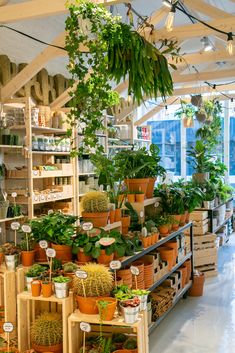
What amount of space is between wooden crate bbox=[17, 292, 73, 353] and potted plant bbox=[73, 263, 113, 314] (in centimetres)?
9

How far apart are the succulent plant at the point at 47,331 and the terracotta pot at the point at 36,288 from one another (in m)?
0.21

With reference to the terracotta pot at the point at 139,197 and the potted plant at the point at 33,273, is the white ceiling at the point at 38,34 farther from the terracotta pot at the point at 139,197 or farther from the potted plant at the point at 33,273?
the potted plant at the point at 33,273

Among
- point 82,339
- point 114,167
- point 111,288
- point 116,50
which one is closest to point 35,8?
point 116,50

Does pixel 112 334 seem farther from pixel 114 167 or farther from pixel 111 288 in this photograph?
pixel 114 167

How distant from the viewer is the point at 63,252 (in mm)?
3182

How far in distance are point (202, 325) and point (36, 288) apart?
2.50 m

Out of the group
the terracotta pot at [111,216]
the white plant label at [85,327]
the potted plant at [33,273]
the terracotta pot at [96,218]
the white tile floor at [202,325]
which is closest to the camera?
the white plant label at [85,327]

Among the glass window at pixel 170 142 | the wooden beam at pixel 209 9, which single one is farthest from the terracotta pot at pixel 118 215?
the glass window at pixel 170 142

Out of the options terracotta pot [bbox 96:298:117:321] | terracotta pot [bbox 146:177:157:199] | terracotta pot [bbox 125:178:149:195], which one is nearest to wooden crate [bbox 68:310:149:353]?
terracotta pot [bbox 96:298:117:321]

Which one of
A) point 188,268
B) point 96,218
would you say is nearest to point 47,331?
point 96,218

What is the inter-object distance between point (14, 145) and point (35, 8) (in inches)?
77.3

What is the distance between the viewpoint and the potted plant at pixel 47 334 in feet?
9.00

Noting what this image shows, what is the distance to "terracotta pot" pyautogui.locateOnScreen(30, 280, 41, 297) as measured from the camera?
107 inches

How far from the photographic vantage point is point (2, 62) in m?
5.43
